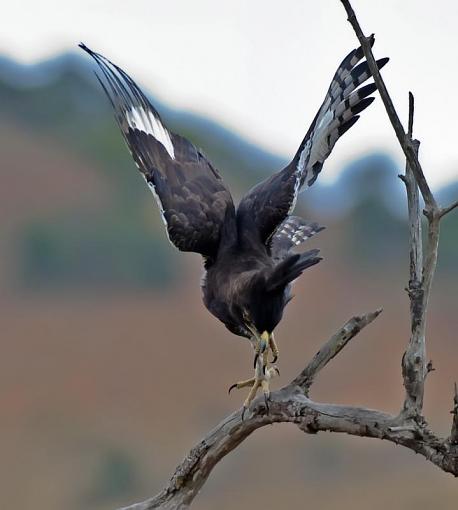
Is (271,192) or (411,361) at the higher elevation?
(271,192)

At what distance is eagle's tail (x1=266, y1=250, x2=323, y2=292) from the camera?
152 inches

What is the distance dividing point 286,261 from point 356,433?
2.38ft

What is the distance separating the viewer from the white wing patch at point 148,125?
505 cm

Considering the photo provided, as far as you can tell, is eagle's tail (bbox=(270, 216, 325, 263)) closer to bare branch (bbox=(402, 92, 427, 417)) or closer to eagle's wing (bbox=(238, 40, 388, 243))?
eagle's wing (bbox=(238, 40, 388, 243))

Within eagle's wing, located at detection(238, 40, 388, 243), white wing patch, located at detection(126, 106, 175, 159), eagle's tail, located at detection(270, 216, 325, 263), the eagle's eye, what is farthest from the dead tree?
white wing patch, located at detection(126, 106, 175, 159)

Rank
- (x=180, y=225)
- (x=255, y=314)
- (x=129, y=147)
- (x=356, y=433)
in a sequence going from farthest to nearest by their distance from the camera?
(x=129, y=147) → (x=180, y=225) → (x=255, y=314) → (x=356, y=433)

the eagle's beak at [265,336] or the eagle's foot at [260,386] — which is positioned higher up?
the eagle's beak at [265,336]

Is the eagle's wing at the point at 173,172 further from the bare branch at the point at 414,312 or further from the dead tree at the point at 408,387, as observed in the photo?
the bare branch at the point at 414,312

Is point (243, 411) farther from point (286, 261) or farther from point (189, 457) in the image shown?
point (286, 261)

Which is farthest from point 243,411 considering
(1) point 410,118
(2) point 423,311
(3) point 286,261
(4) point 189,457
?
(1) point 410,118

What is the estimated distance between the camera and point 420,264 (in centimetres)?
354

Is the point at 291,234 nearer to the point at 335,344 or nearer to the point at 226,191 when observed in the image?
the point at 226,191

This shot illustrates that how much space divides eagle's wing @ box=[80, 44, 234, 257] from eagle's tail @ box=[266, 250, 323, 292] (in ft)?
2.11

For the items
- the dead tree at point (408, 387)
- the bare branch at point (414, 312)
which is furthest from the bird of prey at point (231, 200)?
the bare branch at point (414, 312)
